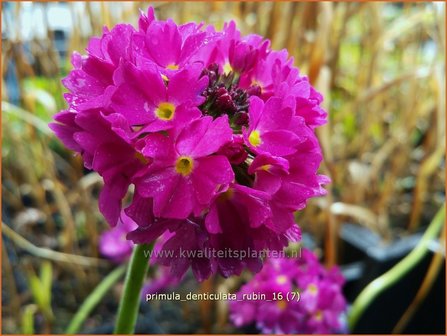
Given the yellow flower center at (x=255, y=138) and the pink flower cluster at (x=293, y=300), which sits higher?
the yellow flower center at (x=255, y=138)

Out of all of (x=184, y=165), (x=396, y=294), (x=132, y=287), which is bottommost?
(x=396, y=294)

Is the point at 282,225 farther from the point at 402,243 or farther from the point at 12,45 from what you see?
the point at 402,243

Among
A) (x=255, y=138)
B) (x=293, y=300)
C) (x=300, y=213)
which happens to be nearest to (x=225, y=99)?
(x=255, y=138)

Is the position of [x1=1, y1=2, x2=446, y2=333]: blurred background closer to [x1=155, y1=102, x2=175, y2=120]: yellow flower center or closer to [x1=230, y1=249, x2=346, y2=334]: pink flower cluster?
[x1=230, y1=249, x2=346, y2=334]: pink flower cluster

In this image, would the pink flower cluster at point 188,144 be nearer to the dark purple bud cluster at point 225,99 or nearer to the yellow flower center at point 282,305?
the dark purple bud cluster at point 225,99

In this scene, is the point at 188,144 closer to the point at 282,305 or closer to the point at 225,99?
the point at 225,99

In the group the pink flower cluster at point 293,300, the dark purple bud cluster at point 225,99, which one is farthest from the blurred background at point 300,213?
the dark purple bud cluster at point 225,99
